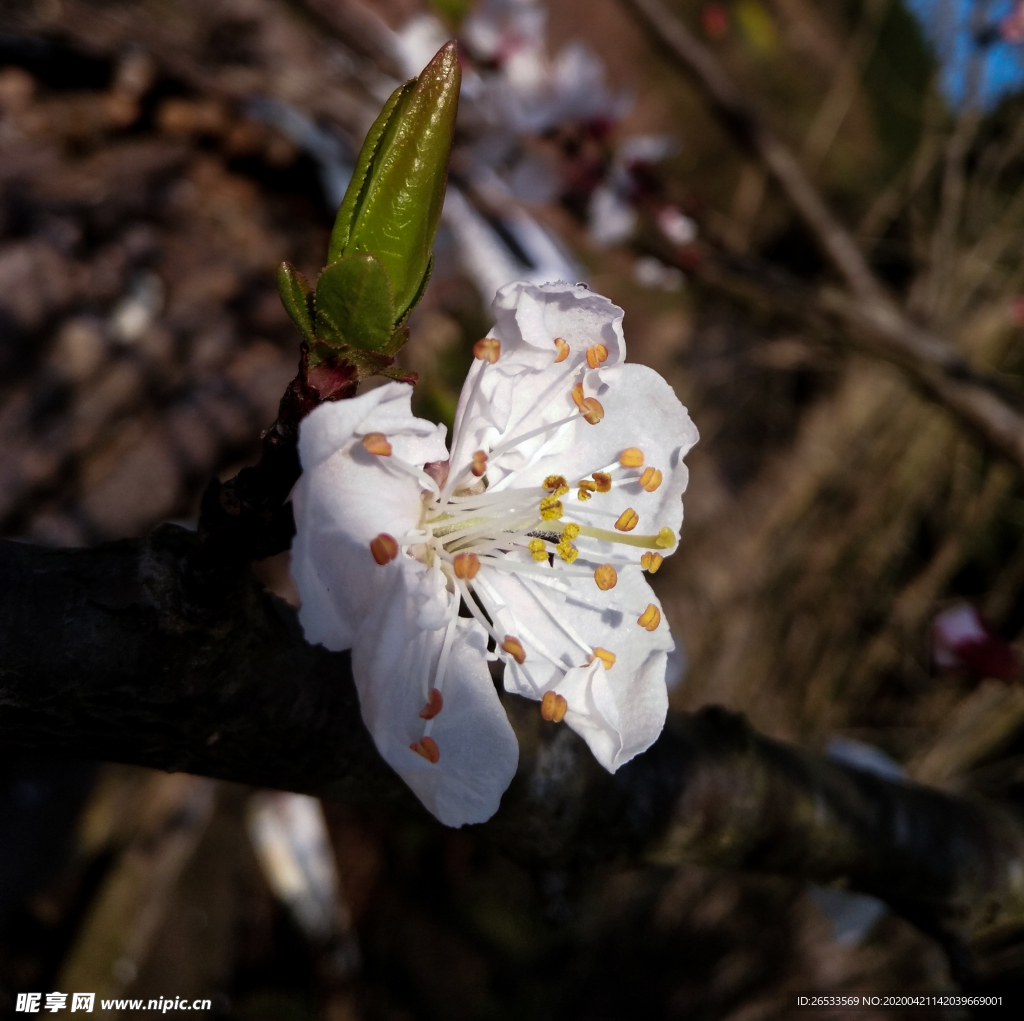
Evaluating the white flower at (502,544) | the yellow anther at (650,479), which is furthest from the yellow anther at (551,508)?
the yellow anther at (650,479)

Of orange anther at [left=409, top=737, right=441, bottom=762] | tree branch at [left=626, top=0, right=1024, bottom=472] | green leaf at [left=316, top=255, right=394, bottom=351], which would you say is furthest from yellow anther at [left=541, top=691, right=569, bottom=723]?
tree branch at [left=626, top=0, right=1024, bottom=472]

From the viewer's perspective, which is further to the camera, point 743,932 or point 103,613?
point 743,932

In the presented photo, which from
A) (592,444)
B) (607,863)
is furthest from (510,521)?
(607,863)

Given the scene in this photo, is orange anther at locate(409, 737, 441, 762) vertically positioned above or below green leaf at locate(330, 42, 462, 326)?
below

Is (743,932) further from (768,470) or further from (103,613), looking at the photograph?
(103,613)

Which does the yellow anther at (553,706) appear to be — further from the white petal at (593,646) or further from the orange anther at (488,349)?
the orange anther at (488,349)

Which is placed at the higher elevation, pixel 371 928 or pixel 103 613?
pixel 103 613

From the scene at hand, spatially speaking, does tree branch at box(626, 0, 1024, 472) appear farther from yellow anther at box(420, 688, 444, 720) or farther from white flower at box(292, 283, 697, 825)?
yellow anther at box(420, 688, 444, 720)
